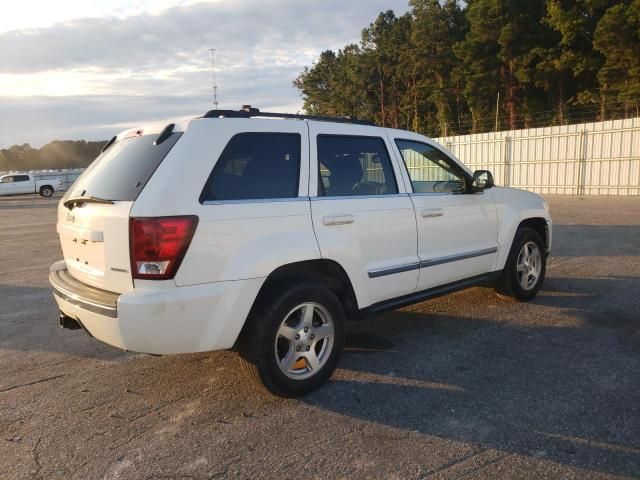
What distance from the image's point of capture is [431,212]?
432 centimetres

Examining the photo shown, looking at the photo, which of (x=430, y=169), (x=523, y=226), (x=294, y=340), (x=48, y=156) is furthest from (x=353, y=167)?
(x=48, y=156)

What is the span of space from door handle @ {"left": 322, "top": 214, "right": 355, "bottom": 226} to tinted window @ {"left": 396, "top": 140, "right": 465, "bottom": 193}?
0.93 metres

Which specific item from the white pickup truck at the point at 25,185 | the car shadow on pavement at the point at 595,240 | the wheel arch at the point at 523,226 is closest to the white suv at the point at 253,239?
the wheel arch at the point at 523,226

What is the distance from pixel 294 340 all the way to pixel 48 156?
349ft

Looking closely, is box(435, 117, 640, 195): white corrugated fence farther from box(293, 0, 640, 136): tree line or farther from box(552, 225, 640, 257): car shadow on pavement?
box(552, 225, 640, 257): car shadow on pavement

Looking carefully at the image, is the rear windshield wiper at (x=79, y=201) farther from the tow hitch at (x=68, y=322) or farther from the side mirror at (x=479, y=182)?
the side mirror at (x=479, y=182)

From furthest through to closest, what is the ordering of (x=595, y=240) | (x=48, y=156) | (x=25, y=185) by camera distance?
(x=48, y=156)
(x=25, y=185)
(x=595, y=240)

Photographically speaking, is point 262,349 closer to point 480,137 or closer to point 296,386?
point 296,386

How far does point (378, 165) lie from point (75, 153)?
10261 centimetres

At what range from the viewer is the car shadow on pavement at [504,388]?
9.35 feet

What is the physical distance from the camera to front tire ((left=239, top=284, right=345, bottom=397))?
3.22 m

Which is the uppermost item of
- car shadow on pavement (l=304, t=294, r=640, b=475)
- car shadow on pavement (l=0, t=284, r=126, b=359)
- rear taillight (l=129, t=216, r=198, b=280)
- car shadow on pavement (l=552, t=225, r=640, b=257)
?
rear taillight (l=129, t=216, r=198, b=280)

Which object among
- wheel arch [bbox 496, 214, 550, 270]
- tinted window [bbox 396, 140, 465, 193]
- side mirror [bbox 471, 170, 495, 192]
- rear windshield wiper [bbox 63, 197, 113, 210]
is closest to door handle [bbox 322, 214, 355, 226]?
tinted window [bbox 396, 140, 465, 193]

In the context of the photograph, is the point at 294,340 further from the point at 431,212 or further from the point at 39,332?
the point at 39,332
